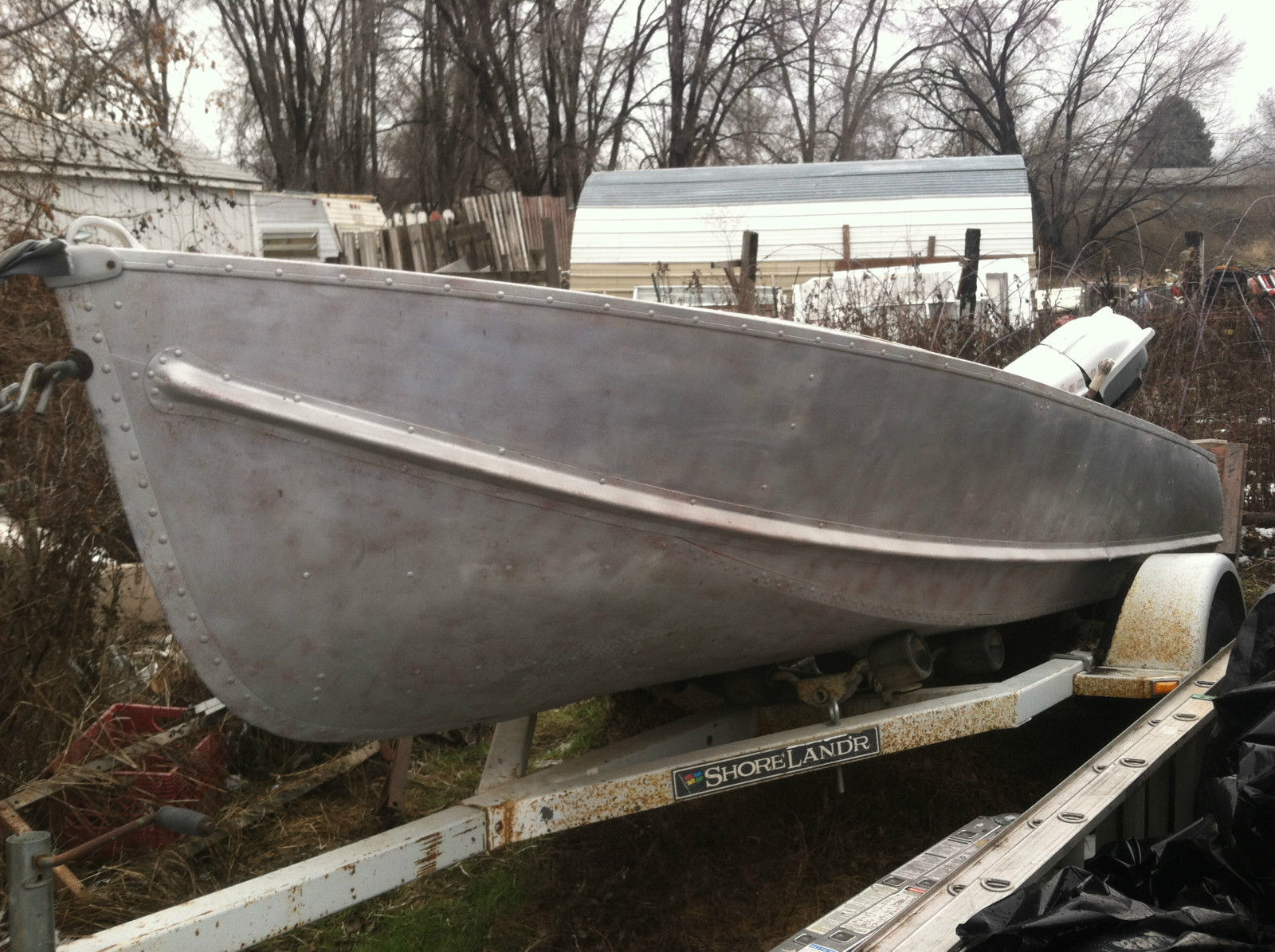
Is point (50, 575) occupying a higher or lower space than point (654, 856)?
higher

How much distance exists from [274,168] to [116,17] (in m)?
24.7

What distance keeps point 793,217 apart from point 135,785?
41.9ft

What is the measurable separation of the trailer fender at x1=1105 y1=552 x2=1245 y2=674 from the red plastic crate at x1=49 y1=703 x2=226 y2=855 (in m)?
3.21

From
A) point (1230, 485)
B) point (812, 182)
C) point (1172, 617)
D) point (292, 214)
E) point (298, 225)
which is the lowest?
point (1172, 617)

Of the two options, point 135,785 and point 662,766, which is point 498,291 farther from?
point 135,785

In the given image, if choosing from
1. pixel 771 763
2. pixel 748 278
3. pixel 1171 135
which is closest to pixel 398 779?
pixel 771 763

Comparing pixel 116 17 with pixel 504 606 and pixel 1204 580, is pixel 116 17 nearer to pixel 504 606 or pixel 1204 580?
pixel 504 606

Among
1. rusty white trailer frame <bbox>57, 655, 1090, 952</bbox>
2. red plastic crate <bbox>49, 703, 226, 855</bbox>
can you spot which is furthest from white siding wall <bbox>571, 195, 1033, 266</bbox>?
red plastic crate <bbox>49, 703, 226, 855</bbox>

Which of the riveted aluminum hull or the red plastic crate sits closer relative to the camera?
the riveted aluminum hull

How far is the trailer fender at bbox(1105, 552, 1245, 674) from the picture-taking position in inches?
143

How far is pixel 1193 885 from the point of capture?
2279 mm

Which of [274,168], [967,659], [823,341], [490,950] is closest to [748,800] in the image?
[967,659]

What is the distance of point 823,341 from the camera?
2.73 m

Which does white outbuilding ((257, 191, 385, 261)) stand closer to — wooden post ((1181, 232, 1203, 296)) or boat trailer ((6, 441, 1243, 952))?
wooden post ((1181, 232, 1203, 296))
